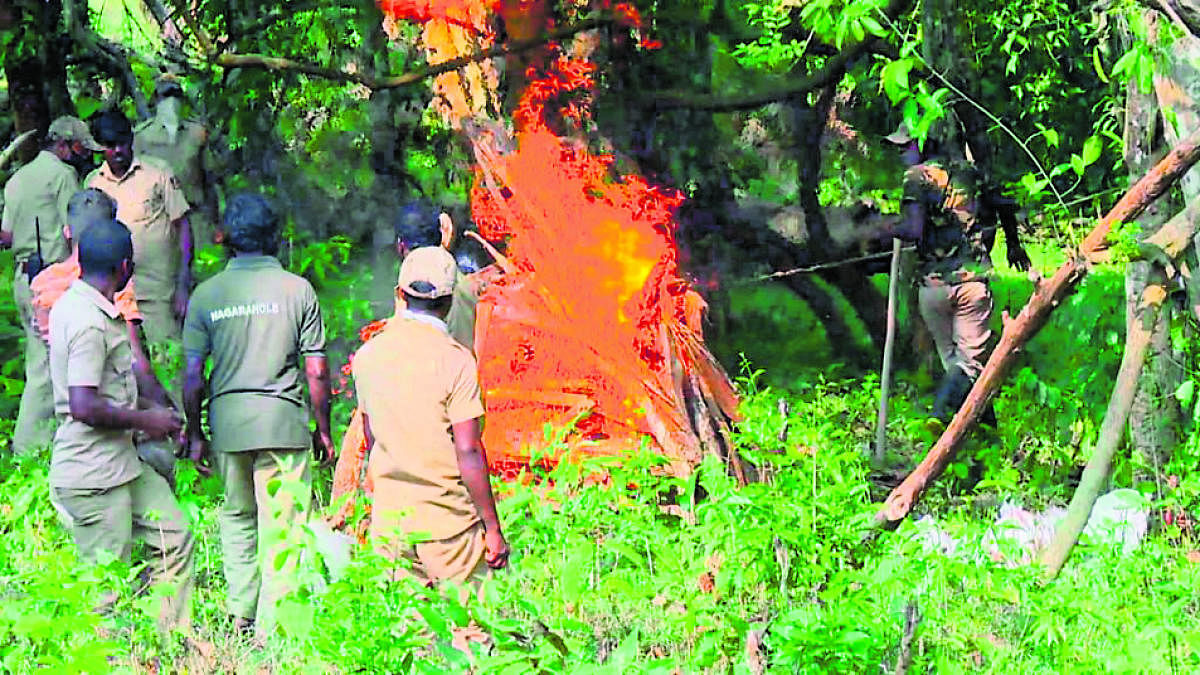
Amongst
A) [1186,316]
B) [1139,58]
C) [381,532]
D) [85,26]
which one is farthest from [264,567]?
[85,26]

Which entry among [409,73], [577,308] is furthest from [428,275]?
[409,73]

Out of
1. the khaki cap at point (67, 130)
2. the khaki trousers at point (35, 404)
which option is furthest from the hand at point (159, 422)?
the khaki cap at point (67, 130)

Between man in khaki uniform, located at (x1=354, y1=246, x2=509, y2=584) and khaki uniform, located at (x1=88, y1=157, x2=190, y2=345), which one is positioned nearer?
man in khaki uniform, located at (x1=354, y1=246, x2=509, y2=584)

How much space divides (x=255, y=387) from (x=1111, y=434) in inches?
128

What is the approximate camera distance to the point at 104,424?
15.7 feet

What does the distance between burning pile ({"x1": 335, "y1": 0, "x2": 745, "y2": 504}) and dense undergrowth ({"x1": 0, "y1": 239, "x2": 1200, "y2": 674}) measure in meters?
0.38

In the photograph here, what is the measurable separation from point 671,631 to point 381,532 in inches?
41.7

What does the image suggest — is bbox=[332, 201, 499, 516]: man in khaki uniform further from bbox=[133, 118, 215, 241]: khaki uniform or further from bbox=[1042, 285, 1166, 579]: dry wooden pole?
bbox=[133, 118, 215, 241]: khaki uniform

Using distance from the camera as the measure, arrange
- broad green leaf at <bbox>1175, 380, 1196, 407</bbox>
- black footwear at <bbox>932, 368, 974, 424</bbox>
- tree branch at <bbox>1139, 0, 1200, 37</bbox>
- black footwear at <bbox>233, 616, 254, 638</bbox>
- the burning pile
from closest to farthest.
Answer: tree branch at <bbox>1139, 0, 1200, 37</bbox> < black footwear at <bbox>233, 616, 254, 638</bbox> < broad green leaf at <bbox>1175, 380, 1196, 407</bbox> < the burning pile < black footwear at <bbox>932, 368, 974, 424</bbox>

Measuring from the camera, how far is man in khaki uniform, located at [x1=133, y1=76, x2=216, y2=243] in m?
8.82

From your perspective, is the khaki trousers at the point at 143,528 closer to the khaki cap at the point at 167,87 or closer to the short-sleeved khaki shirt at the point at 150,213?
the short-sleeved khaki shirt at the point at 150,213

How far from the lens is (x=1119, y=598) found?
17.9ft

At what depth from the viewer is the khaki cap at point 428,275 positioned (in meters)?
4.68

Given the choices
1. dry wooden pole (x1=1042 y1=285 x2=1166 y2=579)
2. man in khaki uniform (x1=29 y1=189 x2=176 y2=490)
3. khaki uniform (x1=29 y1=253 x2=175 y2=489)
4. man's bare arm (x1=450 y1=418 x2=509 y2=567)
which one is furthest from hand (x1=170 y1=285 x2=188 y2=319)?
dry wooden pole (x1=1042 y1=285 x2=1166 y2=579)
